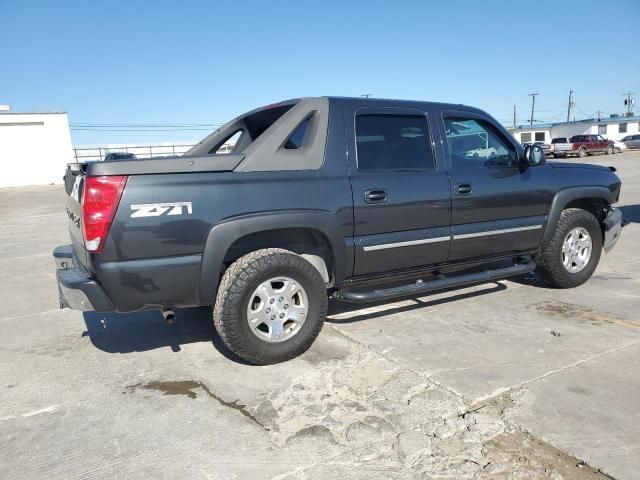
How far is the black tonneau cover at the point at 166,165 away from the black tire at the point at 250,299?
66cm

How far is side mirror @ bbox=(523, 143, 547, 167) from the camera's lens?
467 centimetres

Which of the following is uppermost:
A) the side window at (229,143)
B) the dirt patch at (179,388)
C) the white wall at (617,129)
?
the white wall at (617,129)

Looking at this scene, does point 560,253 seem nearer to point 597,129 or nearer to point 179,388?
point 179,388

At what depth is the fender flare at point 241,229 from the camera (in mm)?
3363

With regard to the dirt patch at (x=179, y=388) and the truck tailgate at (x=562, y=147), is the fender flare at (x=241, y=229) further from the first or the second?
the truck tailgate at (x=562, y=147)

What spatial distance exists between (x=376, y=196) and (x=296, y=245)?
0.73 m

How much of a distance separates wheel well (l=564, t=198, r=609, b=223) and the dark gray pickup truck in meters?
0.19

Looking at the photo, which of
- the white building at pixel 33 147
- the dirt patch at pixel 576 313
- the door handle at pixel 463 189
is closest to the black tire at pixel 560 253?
the dirt patch at pixel 576 313

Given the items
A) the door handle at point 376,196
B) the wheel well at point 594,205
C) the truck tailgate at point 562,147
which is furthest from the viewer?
the truck tailgate at point 562,147

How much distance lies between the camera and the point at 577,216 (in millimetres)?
5180

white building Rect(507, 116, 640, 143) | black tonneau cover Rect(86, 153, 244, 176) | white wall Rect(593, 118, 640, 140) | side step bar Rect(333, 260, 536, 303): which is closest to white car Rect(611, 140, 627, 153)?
white building Rect(507, 116, 640, 143)

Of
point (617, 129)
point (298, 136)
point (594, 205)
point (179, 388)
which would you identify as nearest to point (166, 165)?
point (298, 136)

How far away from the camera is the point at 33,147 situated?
33.6 m

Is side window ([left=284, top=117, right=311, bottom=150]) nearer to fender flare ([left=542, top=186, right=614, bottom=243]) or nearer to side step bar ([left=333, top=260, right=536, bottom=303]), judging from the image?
side step bar ([left=333, top=260, right=536, bottom=303])
